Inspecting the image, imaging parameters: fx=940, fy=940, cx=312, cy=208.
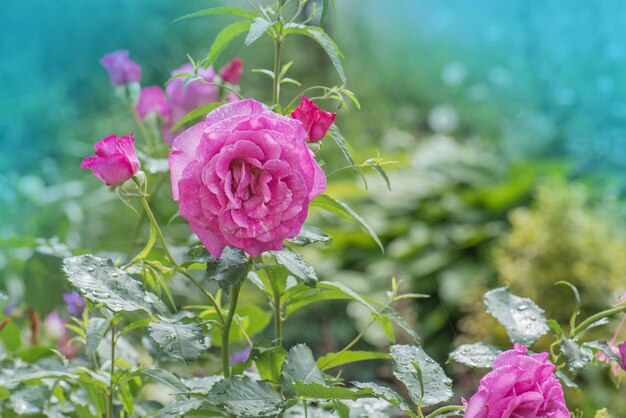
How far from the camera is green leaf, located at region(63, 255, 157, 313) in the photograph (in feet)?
2.08

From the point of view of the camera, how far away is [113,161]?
66cm

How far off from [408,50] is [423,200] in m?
2.31

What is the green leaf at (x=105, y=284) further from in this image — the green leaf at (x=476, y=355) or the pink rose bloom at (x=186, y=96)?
the pink rose bloom at (x=186, y=96)

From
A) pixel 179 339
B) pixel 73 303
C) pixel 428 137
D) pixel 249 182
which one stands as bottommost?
Result: pixel 428 137

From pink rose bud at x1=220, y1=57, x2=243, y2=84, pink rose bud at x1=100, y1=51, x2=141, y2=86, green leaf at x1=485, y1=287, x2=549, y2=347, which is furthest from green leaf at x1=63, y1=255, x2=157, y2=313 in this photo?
pink rose bud at x1=100, y1=51, x2=141, y2=86

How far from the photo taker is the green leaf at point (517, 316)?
2.53ft

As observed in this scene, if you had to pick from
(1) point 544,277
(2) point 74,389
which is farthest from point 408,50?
(2) point 74,389

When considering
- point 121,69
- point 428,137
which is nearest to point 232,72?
point 121,69

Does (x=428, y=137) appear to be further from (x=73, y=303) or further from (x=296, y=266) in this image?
(x=296, y=266)

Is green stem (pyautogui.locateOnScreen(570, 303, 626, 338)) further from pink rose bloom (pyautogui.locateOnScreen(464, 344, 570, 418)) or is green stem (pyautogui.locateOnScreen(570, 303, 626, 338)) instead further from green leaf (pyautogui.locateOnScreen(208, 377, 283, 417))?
green leaf (pyautogui.locateOnScreen(208, 377, 283, 417))

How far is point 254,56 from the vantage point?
190 inches

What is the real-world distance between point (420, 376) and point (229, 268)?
0.15 m

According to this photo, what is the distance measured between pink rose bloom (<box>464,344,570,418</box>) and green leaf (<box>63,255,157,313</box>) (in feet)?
0.77

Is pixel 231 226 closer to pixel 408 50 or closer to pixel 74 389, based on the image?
pixel 74 389
